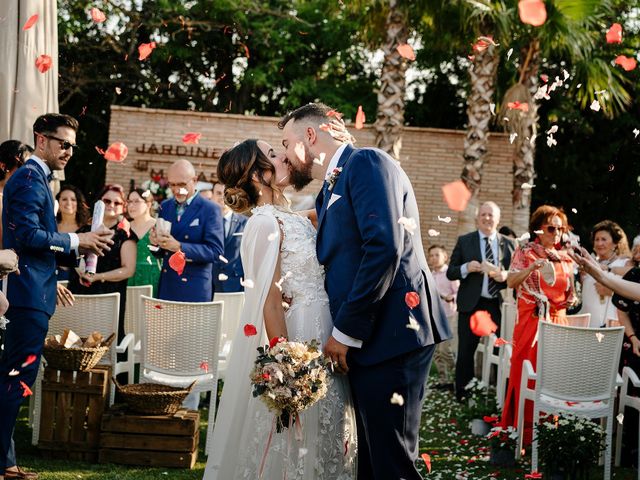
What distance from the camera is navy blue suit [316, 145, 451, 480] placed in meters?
3.21

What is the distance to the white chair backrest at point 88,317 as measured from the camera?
5.79 m

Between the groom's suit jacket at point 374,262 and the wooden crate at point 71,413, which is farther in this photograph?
the wooden crate at point 71,413

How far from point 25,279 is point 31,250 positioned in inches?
6.7

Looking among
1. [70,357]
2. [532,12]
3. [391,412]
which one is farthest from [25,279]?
[532,12]

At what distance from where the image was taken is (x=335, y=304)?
136 inches

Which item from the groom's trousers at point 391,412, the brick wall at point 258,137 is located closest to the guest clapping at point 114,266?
the groom's trousers at point 391,412

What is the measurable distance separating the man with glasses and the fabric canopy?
4.41 m

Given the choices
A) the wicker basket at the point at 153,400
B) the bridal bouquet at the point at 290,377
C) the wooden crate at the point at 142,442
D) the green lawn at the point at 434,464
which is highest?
the bridal bouquet at the point at 290,377

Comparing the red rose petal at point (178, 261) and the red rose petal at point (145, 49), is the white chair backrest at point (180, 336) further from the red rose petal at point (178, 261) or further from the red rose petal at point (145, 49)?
the red rose petal at point (145, 49)

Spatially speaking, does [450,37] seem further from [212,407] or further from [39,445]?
[39,445]

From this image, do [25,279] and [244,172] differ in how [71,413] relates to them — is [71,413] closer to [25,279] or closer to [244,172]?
[25,279]

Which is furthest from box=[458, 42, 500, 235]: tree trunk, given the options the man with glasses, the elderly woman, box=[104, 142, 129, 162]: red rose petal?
box=[104, 142, 129, 162]: red rose petal

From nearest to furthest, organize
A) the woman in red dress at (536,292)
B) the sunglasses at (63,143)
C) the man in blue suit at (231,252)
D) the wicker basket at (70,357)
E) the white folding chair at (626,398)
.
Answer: the sunglasses at (63,143) → the wicker basket at (70,357) → the white folding chair at (626,398) → the woman in red dress at (536,292) → the man in blue suit at (231,252)

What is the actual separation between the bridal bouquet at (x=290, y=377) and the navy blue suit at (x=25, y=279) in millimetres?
1765
